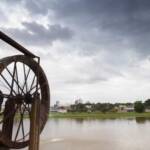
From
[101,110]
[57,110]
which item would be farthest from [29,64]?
[57,110]

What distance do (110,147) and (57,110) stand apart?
11442cm

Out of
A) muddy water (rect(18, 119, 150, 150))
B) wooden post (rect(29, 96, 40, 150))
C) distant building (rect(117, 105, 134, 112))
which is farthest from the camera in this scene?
distant building (rect(117, 105, 134, 112))

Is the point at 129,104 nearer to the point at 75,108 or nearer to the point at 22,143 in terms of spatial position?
the point at 75,108

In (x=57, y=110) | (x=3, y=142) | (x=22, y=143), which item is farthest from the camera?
(x=57, y=110)

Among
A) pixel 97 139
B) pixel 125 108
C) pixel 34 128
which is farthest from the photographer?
pixel 125 108

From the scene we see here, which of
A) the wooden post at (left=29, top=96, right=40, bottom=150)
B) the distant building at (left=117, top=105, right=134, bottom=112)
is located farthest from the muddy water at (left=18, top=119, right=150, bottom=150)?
the distant building at (left=117, top=105, right=134, bottom=112)

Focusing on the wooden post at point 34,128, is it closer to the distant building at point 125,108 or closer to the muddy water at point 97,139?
the muddy water at point 97,139

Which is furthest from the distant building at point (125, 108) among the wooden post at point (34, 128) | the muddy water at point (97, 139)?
the wooden post at point (34, 128)

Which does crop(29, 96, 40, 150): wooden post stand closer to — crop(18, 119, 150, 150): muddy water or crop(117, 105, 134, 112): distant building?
crop(18, 119, 150, 150): muddy water

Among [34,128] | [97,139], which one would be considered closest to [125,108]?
[97,139]

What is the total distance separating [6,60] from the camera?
11453mm

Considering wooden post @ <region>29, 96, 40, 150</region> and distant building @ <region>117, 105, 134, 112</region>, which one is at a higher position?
distant building @ <region>117, 105, 134, 112</region>

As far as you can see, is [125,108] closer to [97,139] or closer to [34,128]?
[97,139]

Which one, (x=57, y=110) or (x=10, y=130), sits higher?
(x=57, y=110)
